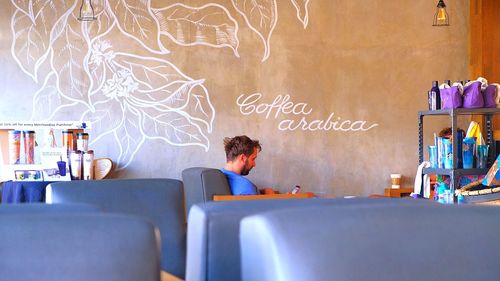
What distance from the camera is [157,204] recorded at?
263 cm

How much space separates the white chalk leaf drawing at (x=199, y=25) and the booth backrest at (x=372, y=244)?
5.34m

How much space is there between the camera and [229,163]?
5344 mm

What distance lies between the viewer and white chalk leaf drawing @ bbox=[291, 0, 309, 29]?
256 inches

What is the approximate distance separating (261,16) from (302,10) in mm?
418

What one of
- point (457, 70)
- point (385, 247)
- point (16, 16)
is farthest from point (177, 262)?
point (457, 70)

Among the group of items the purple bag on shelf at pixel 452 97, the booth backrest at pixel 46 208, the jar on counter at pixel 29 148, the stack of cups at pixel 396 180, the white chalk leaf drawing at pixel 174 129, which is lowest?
the stack of cups at pixel 396 180

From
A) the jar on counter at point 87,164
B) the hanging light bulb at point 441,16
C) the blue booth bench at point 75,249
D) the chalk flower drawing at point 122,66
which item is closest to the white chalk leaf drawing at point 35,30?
the chalk flower drawing at point 122,66

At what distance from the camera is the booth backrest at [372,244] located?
3.06ft

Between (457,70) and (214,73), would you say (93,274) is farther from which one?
(457,70)

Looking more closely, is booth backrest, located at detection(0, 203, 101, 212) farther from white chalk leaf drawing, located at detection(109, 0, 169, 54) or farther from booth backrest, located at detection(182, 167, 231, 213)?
white chalk leaf drawing, located at detection(109, 0, 169, 54)

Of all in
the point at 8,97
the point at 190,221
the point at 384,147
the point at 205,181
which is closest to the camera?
the point at 190,221

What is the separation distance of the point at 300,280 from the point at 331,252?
0.06 m

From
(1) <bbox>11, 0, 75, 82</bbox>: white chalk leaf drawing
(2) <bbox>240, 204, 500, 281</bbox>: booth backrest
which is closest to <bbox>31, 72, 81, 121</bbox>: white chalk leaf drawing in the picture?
(1) <bbox>11, 0, 75, 82</bbox>: white chalk leaf drawing

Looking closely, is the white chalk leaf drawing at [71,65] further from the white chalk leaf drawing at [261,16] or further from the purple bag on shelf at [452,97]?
the purple bag on shelf at [452,97]
